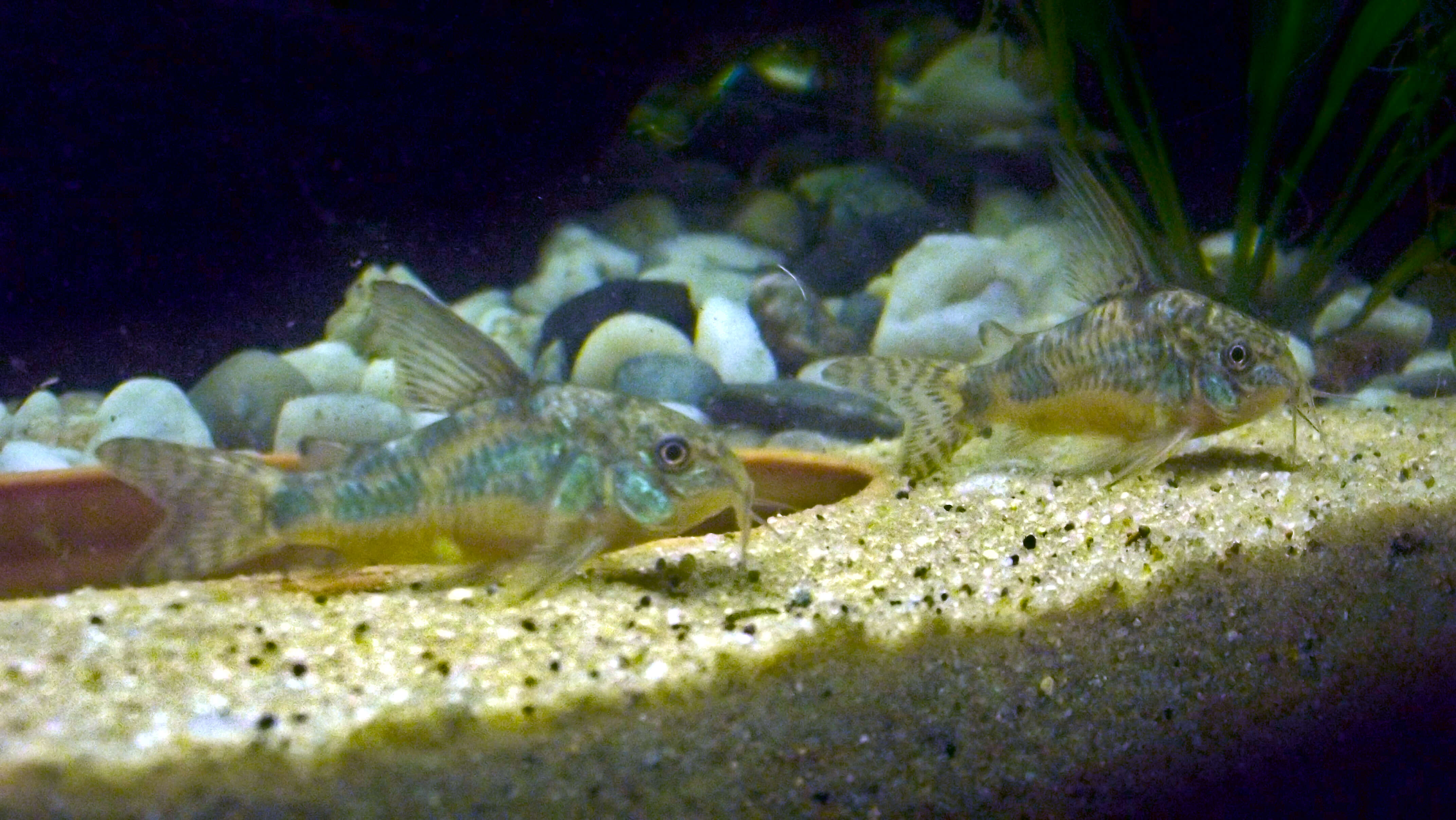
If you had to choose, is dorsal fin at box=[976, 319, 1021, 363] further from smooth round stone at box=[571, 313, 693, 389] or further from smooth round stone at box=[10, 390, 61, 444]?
smooth round stone at box=[10, 390, 61, 444]

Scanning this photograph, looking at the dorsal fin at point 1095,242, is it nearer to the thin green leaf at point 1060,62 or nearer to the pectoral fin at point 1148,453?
the pectoral fin at point 1148,453

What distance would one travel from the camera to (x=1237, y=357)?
141 inches

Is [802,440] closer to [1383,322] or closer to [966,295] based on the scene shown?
[966,295]

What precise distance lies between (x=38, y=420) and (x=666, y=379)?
316 cm

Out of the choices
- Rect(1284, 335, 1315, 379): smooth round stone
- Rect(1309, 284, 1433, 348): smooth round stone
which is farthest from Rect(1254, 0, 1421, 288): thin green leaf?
Rect(1309, 284, 1433, 348): smooth round stone

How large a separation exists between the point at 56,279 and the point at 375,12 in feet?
7.96

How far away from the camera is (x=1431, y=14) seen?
5672 mm

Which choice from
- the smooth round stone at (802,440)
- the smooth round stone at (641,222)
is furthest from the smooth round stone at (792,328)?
the smooth round stone at (641,222)

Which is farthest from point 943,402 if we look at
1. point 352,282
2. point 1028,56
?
point 1028,56

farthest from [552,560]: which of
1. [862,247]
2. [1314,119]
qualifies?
[1314,119]

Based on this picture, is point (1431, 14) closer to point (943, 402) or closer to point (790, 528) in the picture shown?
point (943, 402)

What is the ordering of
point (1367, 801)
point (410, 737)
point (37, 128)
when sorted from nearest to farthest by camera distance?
point (410, 737) < point (1367, 801) < point (37, 128)

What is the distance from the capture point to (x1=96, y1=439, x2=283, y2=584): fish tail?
7.75 feet

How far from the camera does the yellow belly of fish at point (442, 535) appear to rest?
2545mm
